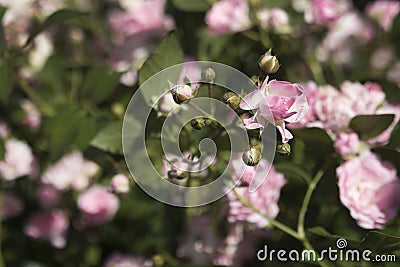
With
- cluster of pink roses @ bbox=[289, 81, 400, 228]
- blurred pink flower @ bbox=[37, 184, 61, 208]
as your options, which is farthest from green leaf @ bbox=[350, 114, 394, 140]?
blurred pink flower @ bbox=[37, 184, 61, 208]

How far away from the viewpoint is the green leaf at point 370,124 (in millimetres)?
679

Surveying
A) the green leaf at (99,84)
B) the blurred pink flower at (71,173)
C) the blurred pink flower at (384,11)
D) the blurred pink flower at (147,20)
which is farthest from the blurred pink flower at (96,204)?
the blurred pink flower at (384,11)

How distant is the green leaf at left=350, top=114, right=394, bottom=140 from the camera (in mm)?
679

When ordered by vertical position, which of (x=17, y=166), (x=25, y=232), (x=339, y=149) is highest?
(x=339, y=149)

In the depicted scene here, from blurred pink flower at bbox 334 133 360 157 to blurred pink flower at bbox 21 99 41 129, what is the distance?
0.49 metres

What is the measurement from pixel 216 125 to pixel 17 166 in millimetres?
464

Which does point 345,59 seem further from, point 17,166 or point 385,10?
point 17,166

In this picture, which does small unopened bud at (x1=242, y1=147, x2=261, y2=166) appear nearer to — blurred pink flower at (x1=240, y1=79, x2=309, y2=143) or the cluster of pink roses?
blurred pink flower at (x1=240, y1=79, x2=309, y2=143)

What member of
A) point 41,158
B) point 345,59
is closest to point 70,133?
point 41,158

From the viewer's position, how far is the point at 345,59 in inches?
46.3

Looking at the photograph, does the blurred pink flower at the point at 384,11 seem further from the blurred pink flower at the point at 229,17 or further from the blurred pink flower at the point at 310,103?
the blurred pink flower at the point at 310,103

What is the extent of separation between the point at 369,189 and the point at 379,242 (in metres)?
0.12

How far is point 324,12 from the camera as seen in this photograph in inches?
37.1

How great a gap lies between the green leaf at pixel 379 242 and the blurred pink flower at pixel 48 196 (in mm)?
522
